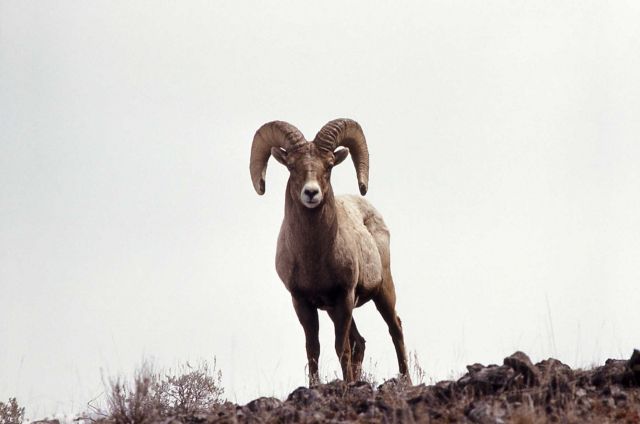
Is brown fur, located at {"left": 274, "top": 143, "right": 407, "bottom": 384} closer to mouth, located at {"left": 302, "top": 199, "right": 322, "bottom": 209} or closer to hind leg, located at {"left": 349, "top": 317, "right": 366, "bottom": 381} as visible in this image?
mouth, located at {"left": 302, "top": 199, "right": 322, "bottom": 209}

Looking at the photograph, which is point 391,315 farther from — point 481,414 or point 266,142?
point 481,414

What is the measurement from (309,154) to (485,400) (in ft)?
16.2

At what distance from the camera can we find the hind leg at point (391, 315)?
1379 centimetres

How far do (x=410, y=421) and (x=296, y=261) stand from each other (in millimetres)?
5104

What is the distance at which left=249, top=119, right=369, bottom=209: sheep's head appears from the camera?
36.2 ft

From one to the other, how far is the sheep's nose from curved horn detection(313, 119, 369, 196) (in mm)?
1047

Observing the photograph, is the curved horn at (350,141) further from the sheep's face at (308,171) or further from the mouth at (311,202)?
the mouth at (311,202)

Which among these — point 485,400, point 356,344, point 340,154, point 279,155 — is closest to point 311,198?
point 279,155

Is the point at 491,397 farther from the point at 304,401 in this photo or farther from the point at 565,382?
the point at 304,401

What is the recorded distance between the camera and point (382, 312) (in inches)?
548

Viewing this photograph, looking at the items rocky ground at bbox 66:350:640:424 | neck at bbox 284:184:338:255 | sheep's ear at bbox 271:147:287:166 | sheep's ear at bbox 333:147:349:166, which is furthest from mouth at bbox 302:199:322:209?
rocky ground at bbox 66:350:640:424

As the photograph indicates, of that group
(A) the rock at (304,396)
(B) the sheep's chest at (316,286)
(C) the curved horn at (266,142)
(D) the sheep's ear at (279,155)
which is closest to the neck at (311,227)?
(B) the sheep's chest at (316,286)

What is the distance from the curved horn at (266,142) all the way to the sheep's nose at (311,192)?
1048 mm

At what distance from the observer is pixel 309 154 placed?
11.4 metres
